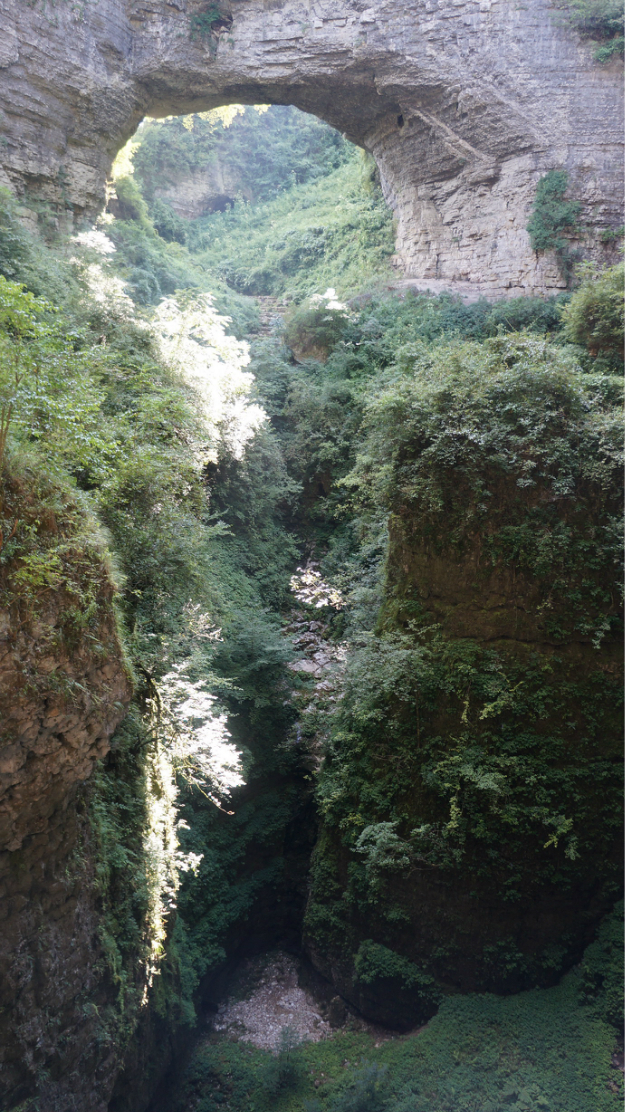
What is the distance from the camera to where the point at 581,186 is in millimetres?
15102

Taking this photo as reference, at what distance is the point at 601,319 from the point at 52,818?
417 inches

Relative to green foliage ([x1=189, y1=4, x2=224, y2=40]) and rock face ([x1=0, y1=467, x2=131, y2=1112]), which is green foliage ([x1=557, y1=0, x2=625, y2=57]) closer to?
green foliage ([x1=189, y1=4, x2=224, y2=40])

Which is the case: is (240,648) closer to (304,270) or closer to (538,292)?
(538,292)

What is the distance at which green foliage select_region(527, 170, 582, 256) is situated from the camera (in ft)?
49.3

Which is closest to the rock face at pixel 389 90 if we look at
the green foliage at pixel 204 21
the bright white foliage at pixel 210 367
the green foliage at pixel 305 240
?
the green foliage at pixel 204 21

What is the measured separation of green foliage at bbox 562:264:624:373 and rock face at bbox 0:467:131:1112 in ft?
30.2

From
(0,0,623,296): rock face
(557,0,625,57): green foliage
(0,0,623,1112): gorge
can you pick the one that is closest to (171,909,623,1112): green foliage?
(0,0,623,1112): gorge

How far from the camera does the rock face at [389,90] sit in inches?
586

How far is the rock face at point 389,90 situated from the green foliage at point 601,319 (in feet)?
17.0

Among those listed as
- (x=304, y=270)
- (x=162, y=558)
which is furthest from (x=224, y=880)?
(x=304, y=270)

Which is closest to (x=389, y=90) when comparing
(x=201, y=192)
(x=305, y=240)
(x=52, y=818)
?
(x=305, y=240)

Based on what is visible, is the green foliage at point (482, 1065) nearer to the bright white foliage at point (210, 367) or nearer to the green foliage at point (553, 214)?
the bright white foliage at point (210, 367)

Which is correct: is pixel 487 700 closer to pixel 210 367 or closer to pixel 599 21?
pixel 210 367

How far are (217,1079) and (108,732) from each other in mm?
5803
